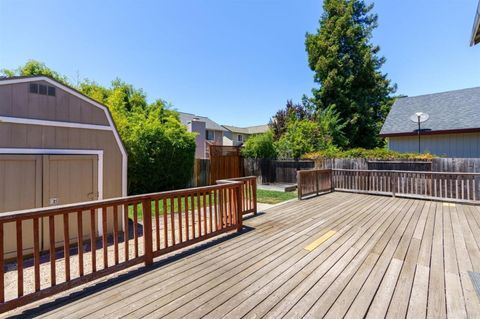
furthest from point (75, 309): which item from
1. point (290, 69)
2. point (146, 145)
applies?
point (290, 69)

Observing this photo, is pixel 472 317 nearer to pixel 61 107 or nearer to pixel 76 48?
pixel 61 107

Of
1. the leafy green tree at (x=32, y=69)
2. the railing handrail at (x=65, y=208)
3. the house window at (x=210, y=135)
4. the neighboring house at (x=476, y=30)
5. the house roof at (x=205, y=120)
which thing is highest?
the leafy green tree at (x=32, y=69)

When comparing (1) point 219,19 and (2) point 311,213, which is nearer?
(2) point 311,213

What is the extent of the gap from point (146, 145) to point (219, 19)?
6.05 meters

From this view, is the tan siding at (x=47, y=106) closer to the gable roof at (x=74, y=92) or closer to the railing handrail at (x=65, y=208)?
the gable roof at (x=74, y=92)

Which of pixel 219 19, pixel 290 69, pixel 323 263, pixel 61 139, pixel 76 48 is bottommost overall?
pixel 323 263

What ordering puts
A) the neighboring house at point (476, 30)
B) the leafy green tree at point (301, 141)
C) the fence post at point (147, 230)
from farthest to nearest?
1. the leafy green tree at point (301, 141)
2. the neighboring house at point (476, 30)
3. the fence post at point (147, 230)

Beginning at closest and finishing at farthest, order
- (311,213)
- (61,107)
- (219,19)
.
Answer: (61,107) < (311,213) < (219,19)

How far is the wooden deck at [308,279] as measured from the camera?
85.5 inches

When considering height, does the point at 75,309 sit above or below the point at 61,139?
below

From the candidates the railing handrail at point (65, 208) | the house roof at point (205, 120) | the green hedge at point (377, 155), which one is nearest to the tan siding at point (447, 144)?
the green hedge at point (377, 155)

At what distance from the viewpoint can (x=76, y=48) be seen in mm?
10641

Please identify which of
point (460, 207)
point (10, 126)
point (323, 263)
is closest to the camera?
point (323, 263)

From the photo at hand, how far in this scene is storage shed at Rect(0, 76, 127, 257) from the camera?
12.7ft
